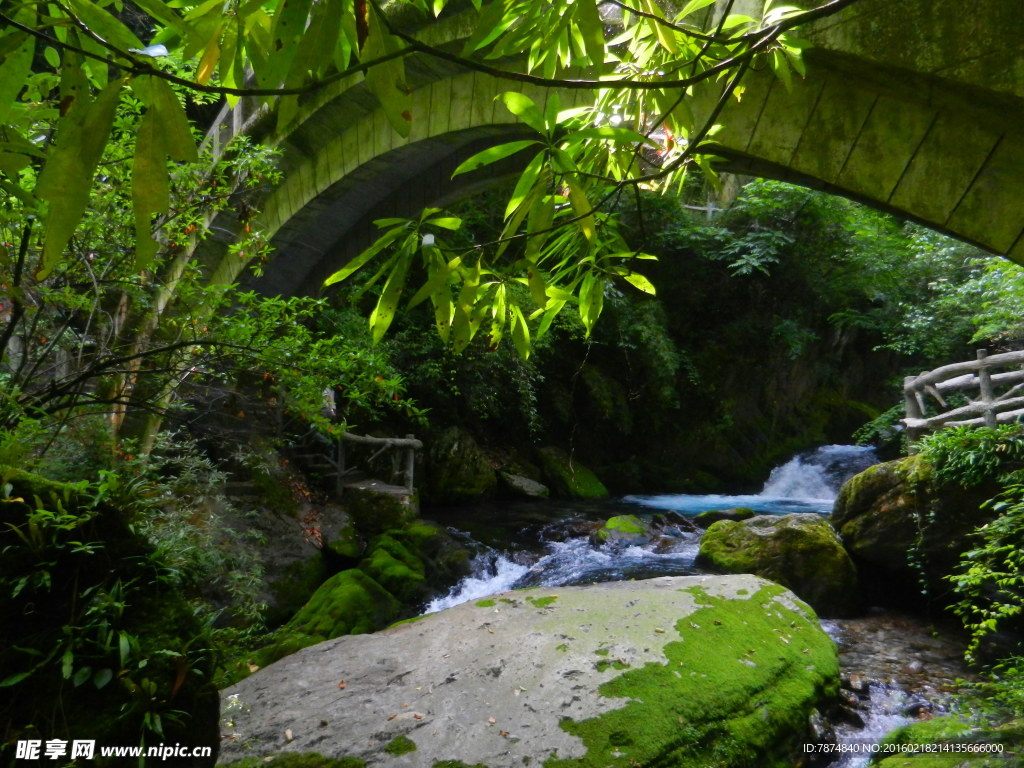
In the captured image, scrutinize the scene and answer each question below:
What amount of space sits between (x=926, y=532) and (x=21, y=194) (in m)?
6.70

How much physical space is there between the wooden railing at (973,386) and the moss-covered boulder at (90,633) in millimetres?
7013

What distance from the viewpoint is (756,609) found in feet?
13.2

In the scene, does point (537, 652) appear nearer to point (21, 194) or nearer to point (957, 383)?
point (21, 194)

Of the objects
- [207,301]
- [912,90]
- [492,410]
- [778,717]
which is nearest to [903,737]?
[778,717]

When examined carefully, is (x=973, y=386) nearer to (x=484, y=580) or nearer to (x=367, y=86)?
(x=484, y=580)

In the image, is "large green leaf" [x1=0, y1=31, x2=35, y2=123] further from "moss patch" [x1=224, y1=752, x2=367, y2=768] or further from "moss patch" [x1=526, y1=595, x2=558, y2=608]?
"moss patch" [x1=526, y1=595, x2=558, y2=608]

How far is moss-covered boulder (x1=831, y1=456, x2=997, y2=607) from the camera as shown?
210 inches

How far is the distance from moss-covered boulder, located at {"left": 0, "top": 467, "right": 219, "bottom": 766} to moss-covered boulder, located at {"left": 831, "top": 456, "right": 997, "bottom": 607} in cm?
571

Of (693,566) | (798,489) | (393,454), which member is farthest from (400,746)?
(798,489)

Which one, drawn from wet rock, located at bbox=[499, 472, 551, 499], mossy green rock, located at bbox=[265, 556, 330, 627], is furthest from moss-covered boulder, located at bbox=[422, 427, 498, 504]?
mossy green rock, located at bbox=[265, 556, 330, 627]

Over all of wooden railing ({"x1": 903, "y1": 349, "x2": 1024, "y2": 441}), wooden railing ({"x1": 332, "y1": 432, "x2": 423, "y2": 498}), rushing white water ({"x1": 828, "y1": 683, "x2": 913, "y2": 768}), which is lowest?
rushing white water ({"x1": 828, "y1": 683, "x2": 913, "y2": 768})

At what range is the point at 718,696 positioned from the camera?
9.91 feet

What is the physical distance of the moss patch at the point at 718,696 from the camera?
2654 mm

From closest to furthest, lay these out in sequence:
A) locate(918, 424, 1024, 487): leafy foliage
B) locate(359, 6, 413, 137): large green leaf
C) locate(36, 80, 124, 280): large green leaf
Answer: locate(36, 80, 124, 280): large green leaf
locate(359, 6, 413, 137): large green leaf
locate(918, 424, 1024, 487): leafy foliage
